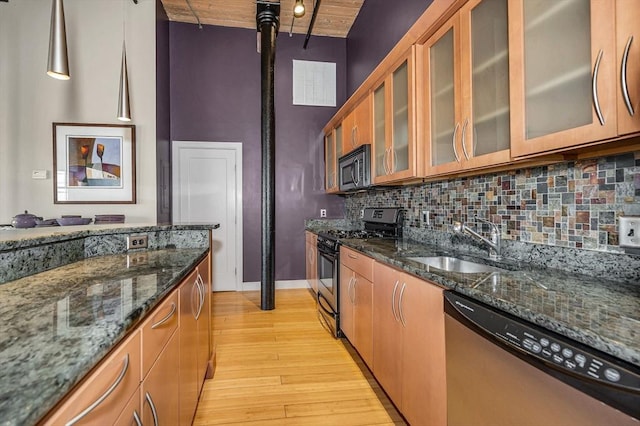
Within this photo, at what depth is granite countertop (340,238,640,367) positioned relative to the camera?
2.22 ft

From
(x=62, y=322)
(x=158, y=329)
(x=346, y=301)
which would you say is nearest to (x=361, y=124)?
(x=346, y=301)

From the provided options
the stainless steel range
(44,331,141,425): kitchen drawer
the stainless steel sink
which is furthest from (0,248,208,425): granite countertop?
the stainless steel range

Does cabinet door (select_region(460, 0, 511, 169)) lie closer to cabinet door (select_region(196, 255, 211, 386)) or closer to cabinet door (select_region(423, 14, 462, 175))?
cabinet door (select_region(423, 14, 462, 175))

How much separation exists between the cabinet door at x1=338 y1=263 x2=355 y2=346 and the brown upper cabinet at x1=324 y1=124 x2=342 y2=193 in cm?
149

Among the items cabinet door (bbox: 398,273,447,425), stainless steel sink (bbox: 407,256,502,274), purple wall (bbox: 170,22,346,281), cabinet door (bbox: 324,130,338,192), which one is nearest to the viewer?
cabinet door (bbox: 398,273,447,425)

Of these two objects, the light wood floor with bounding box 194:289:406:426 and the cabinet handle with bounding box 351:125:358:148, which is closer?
the light wood floor with bounding box 194:289:406:426

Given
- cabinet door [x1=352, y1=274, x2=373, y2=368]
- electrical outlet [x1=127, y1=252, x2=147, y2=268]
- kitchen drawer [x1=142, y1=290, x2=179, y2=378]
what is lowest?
cabinet door [x1=352, y1=274, x2=373, y2=368]

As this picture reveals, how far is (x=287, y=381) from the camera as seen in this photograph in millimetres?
2109

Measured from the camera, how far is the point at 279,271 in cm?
455

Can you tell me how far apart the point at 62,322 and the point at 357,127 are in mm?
2767

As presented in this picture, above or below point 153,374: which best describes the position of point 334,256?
above

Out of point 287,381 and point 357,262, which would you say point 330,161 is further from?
point 287,381

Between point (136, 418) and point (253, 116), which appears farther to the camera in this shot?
point (253, 116)

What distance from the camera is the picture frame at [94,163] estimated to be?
11.8ft
